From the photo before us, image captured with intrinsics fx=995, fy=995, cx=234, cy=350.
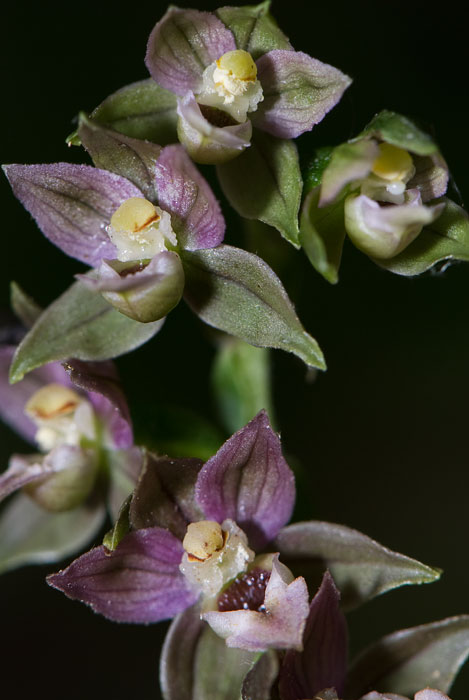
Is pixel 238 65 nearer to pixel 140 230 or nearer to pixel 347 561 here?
pixel 140 230

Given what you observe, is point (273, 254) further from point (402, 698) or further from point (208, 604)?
point (402, 698)

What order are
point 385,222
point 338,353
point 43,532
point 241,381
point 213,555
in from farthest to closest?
point 338,353 < point 241,381 < point 43,532 < point 213,555 < point 385,222

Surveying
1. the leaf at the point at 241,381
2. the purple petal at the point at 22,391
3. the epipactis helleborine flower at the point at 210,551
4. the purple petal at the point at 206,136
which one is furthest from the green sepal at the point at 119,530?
the leaf at the point at 241,381

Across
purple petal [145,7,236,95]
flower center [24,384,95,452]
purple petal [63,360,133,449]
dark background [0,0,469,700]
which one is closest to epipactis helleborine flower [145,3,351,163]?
purple petal [145,7,236,95]

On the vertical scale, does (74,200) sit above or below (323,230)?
above

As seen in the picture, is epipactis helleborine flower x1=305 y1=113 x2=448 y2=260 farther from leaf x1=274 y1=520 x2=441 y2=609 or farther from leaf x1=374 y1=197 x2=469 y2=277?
leaf x1=274 y1=520 x2=441 y2=609

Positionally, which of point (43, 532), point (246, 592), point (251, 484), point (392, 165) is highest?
point (392, 165)

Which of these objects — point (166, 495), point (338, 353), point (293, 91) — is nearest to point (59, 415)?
point (166, 495)
